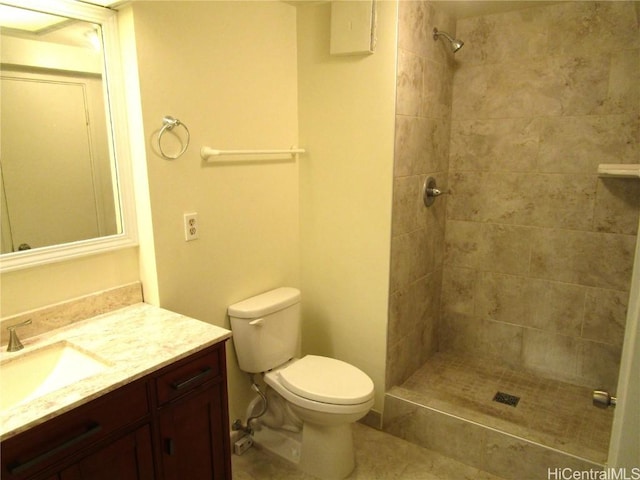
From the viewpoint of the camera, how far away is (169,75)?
1739 mm

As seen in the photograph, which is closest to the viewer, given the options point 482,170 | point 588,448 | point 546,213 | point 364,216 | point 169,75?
point 169,75

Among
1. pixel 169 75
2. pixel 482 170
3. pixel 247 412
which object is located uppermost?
pixel 169 75

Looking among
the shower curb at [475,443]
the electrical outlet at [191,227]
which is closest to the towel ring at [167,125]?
the electrical outlet at [191,227]

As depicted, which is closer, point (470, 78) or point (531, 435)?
point (531, 435)

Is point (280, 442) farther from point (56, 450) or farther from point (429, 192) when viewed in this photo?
point (429, 192)

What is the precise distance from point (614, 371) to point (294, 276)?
1.84m

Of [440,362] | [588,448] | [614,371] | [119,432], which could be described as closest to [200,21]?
[119,432]

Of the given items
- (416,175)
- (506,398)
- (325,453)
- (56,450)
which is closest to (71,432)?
(56,450)

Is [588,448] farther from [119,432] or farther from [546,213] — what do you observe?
[119,432]

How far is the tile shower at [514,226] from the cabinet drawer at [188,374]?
3.40ft

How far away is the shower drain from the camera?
7.72ft

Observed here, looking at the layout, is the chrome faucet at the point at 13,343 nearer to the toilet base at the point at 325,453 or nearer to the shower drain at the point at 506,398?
the toilet base at the point at 325,453

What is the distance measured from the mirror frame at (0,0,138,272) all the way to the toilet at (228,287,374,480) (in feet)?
2.08

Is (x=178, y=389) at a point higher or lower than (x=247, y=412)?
higher
